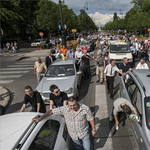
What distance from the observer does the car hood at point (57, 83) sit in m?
6.72

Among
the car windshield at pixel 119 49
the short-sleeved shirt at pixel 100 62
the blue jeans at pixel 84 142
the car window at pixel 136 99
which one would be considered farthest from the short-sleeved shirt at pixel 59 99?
the car windshield at pixel 119 49

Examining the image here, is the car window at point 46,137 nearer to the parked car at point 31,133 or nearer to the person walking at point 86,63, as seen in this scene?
the parked car at point 31,133

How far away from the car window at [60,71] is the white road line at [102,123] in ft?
5.20

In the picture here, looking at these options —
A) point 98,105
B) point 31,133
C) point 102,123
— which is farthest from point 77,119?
point 98,105

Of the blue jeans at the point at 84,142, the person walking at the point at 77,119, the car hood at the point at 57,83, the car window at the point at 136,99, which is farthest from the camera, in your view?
the car hood at the point at 57,83

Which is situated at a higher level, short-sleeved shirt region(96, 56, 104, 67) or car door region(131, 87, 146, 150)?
short-sleeved shirt region(96, 56, 104, 67)

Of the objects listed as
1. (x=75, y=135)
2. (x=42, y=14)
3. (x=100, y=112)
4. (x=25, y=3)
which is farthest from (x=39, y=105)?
(x=25, y=3)

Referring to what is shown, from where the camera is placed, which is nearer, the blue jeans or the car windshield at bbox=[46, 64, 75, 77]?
the blue jeans

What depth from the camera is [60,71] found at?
26.4 ft

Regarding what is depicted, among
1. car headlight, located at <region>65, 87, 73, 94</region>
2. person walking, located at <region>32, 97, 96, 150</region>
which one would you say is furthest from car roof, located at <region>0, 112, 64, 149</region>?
car headlight, located at <region>65, 87, 73, 94</region>

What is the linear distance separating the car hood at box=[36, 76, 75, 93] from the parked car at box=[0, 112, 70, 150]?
10.1 feet

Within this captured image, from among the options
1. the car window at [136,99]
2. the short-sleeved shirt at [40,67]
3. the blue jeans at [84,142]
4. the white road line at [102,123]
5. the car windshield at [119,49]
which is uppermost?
the car windshield at [119,49]

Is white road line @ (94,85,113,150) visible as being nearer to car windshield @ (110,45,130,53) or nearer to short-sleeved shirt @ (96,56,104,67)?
short-sleeved shirt @ (96,56,104,67)

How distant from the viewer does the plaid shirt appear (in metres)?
3.26
